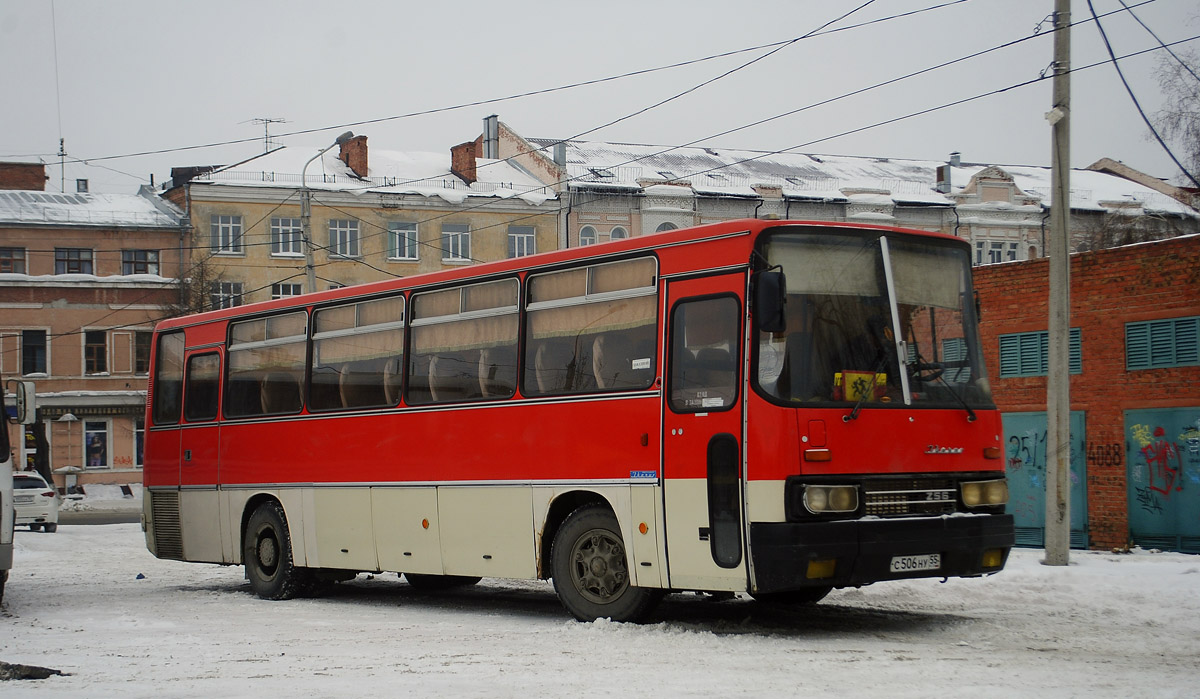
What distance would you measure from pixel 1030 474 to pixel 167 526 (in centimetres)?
1336

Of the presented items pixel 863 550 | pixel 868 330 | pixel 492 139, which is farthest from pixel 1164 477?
pixel 492 139

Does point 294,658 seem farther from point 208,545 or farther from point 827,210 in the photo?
point 827,210

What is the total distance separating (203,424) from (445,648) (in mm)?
8097

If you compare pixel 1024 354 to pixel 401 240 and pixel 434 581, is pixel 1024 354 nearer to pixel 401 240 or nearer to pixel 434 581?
pixel 434 581

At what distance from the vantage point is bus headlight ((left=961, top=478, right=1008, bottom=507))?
11.0 metres

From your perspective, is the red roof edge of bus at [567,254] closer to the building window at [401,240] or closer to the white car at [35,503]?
the white car at [35,503]

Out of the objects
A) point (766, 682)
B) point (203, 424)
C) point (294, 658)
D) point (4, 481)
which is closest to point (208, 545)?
point (203, 424)

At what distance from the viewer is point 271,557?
16375mm

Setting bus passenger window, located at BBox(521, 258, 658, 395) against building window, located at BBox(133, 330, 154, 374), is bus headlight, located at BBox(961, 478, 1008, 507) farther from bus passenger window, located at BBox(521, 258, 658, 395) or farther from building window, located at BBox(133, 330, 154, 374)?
building window, located at BBox(133, 330, 154, 374)

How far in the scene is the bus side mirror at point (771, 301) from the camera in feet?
32.9

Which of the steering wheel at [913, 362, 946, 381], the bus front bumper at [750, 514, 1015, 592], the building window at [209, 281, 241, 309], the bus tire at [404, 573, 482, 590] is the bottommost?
the bus tire at [404, 573, 482, 590]

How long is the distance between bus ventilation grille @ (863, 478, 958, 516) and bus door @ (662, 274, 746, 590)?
1.04 m

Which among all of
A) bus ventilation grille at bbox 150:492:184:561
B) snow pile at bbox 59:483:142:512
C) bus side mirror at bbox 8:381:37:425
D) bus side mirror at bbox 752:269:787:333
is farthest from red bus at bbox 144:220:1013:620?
snow pile at bbox 59:483:142:512

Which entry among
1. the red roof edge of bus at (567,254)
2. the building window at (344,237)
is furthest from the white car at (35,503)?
the building window at (344,237)
